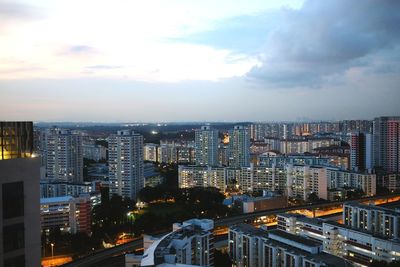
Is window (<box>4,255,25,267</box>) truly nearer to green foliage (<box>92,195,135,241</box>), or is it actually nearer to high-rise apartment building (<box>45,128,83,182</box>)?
green foliage (<box>92,195,135,241</box>)

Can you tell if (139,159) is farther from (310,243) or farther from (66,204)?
(310,243)

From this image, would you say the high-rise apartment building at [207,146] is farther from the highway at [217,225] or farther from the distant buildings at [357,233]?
the distant buildings at [357,233]

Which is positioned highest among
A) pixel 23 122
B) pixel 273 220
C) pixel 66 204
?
pixel 23 122

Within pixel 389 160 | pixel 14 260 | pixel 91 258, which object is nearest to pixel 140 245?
pixel 91 258

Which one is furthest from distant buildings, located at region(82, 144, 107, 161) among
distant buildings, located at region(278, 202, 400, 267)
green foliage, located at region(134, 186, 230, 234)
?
distant buildings, located at region(278, 202, 400, 267)

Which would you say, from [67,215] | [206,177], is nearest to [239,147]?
[206,177]

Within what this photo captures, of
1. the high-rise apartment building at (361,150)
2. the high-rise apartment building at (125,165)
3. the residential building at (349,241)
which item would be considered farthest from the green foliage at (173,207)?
the high-rise apartment building at (361,150)
